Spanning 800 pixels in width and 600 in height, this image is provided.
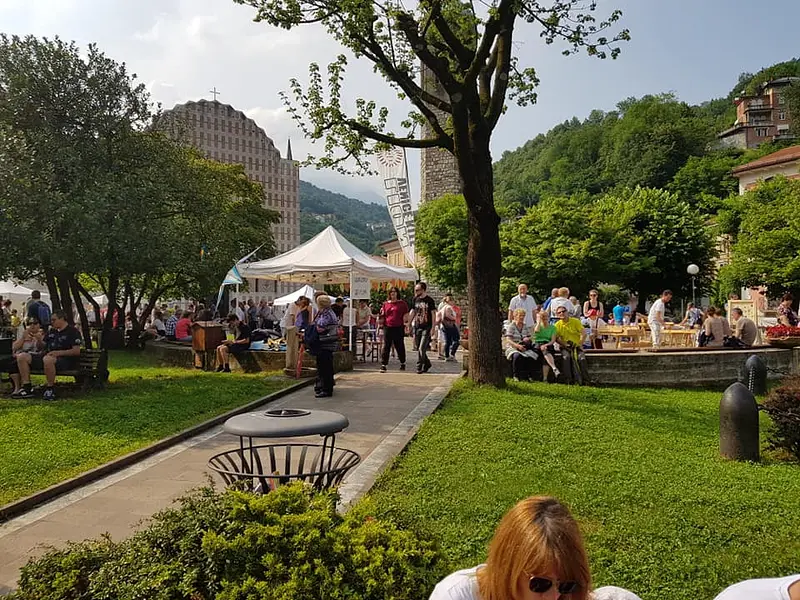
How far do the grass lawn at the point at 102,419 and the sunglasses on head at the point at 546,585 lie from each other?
5238mm

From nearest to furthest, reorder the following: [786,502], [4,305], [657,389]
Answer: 1. [786,502]
2. [657,389]
3. [4,305]

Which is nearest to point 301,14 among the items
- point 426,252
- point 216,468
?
point 216,468

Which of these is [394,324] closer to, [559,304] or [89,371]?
[559,304]

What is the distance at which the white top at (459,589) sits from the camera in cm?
210

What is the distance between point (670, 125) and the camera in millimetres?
77250

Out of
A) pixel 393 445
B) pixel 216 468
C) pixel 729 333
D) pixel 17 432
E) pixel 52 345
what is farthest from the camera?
pixel 729 333

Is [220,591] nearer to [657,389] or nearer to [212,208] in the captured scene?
[657,389]

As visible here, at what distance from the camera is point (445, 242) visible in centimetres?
4544

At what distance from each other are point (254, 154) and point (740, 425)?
120935 millimetres

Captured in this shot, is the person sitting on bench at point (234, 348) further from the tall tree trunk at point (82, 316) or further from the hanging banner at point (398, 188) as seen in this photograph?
the hanging banner at point (398, 188)

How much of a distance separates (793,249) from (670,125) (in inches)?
1733

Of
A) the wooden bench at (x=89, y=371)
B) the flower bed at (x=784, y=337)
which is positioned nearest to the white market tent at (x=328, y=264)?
the wooden bench at (x=89, y=371)

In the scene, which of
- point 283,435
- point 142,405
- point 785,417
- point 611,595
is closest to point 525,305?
point 785,417

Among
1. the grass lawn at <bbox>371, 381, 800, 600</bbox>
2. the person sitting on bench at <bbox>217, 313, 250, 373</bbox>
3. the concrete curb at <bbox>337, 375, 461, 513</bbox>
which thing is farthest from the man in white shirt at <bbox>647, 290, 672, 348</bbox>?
the person sitting on bench at <bbox>217, 313, 250, 373</bbox>
